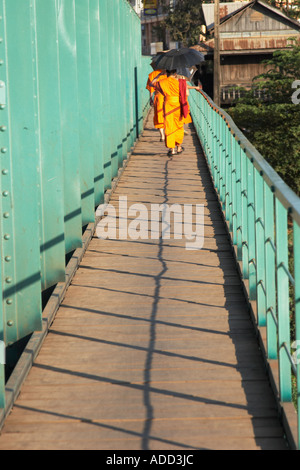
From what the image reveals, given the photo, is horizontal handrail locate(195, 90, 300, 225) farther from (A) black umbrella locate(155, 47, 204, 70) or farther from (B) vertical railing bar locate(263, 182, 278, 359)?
(A) black umbrella locate(155, 47, 204, 70)

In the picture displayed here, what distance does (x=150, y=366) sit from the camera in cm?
441

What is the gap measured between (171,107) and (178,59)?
2808mm

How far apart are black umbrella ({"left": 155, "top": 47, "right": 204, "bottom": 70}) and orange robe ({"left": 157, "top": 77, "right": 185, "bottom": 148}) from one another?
8.10 feet

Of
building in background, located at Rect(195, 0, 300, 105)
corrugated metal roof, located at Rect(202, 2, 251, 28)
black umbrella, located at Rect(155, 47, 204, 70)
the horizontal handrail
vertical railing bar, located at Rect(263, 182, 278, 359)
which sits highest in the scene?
corrugated metal roof, located at Rect(202, 2, 251, 28)

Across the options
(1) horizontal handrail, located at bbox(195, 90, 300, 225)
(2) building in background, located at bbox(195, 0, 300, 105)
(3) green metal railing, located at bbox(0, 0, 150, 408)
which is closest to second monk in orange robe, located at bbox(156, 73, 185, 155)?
(3) green metal railing, located at bbox(0, 0, 150, 408)

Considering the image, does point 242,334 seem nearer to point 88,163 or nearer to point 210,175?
point 88,163

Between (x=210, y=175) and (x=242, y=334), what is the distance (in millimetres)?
6730

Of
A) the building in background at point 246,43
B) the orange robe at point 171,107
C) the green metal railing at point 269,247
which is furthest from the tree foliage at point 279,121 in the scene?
the green metal railing at point 269,247

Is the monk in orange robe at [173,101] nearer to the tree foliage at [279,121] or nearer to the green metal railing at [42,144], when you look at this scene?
the green metal railing at [42,144]

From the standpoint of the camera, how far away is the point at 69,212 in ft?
22.3

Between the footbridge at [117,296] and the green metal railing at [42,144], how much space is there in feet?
0.03

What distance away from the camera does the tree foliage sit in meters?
31.1

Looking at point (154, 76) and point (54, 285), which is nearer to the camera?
point (54, 285)
